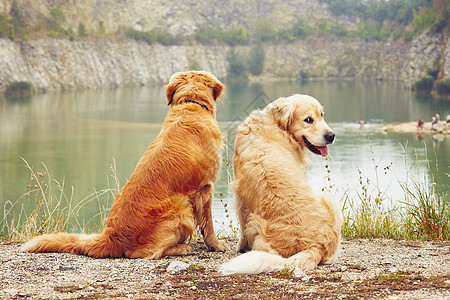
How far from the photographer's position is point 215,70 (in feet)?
483

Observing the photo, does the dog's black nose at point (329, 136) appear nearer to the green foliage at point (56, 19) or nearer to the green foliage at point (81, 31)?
the green foliage at point (56, 19)

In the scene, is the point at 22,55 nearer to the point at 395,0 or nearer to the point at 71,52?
the point at 71,52

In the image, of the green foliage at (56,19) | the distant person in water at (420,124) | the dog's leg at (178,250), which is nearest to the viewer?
the dog's leg at (178,250)

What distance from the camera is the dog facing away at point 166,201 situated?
5.47 m

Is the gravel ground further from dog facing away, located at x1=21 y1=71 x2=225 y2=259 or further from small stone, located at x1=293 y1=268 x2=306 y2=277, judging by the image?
dog facing away, located at x1=21 y1=71 x2=225 y2=259

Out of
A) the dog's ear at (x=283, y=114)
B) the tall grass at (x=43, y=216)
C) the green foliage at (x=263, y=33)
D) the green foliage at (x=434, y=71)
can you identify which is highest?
the green foliage at (x=263, y=33)

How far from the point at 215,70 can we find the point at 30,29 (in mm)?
58624

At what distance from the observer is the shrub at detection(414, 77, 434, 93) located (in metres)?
83.6

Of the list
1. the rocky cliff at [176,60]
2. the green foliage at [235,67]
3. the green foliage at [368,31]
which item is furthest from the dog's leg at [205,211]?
the green foliage at [368,31]

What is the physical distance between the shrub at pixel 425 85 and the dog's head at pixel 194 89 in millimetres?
84112

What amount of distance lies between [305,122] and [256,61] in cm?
15384

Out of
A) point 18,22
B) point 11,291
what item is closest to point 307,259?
point 11,291

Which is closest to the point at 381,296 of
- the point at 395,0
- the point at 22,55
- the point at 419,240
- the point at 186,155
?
the point at 186,155

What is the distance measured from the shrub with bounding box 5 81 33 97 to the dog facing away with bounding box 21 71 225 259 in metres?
83.5
